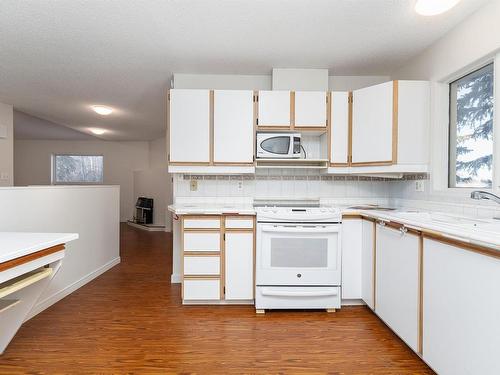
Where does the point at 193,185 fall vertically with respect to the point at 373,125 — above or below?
below

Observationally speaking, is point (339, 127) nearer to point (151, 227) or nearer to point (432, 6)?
point (432, 6)

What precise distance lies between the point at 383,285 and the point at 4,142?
541cm

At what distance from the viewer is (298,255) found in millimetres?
2490

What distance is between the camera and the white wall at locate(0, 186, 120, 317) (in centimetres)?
223

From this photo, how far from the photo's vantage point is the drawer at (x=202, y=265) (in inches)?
101

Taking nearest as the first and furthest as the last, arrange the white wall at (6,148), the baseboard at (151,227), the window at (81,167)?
the white wall at (6,148)
the baseboard at (151,227)
the window at (81,167)

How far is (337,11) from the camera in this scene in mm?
2064

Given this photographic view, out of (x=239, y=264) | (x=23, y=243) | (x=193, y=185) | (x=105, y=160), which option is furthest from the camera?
(x=105, y=160)

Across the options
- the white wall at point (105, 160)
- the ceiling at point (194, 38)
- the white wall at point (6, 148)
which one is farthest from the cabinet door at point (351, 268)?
the white wall at point (105, 160)

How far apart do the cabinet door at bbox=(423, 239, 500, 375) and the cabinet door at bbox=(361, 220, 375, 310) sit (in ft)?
2.27

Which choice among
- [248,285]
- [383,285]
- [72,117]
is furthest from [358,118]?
[72,117]

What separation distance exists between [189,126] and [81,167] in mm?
6708

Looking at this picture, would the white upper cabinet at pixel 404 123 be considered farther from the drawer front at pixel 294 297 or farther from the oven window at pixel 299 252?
the drawer front at pixel 294 297

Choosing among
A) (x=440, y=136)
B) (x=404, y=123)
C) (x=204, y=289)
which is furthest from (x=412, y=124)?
(x=204, y=289)
